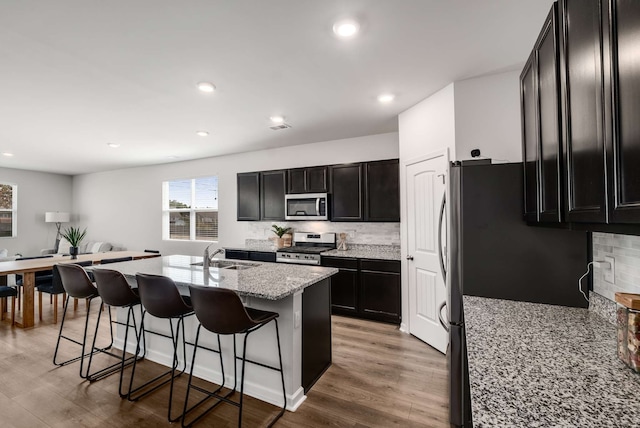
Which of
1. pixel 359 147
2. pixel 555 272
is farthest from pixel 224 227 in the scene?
pixel 555 272

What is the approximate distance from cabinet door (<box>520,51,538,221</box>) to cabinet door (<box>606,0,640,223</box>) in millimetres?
732

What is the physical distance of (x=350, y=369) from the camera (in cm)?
Answer: 263

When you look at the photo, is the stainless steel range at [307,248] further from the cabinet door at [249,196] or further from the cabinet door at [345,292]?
the cabinet door at [249,196]

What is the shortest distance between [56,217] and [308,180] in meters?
6.94

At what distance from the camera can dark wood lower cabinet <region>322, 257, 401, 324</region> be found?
3695mm

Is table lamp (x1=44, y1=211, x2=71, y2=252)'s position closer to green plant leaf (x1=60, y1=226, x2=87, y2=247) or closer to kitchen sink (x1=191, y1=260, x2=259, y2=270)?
green plant leaf (x1=60, y1=226, x2=87, y2=247)

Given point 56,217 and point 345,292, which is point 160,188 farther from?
point 345,292

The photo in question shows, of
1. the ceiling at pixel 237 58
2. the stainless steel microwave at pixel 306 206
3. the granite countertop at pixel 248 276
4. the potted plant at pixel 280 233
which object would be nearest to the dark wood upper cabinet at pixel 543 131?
the ceiling at pixel 237 58

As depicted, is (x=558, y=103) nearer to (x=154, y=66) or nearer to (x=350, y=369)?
(x=350, y=369)

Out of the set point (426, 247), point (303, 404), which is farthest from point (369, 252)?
point (303, 404)

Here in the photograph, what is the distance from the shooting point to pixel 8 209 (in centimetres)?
685

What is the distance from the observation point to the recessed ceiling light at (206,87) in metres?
2.75

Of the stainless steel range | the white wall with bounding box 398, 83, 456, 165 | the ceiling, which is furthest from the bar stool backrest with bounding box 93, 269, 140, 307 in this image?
the white wall with bounding box 398, 83, 456, 165

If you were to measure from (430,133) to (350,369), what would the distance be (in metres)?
2.40
